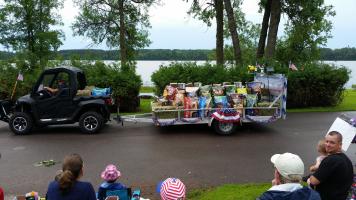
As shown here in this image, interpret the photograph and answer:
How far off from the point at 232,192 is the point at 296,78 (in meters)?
11.4

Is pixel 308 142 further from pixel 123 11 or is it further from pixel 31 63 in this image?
pixel 123 11

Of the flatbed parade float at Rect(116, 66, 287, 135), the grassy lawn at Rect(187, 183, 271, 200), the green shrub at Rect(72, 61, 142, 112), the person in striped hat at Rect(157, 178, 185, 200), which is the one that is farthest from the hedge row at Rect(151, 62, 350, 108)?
the person in striped hat at Rect(157, 178, 185, 200)

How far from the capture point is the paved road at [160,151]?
8.20m

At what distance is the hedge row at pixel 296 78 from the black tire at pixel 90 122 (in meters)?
4.40

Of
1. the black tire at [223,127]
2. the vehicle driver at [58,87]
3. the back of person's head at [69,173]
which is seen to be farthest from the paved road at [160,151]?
the back of person's head at [69,173]

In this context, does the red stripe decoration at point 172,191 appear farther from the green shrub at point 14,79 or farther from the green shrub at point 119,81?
the green shrub at point 14,79

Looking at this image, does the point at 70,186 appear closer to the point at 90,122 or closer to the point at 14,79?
the point at 90,122

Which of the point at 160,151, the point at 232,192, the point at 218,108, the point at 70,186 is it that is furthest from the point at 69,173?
the point at 218,108

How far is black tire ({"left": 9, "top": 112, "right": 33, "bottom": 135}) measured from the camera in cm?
1249

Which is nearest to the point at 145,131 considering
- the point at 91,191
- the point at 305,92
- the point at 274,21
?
the point at 305,92

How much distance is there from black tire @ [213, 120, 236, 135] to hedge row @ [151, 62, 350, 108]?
15.7 feet

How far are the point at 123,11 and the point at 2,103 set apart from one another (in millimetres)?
16398

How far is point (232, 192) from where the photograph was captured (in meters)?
6.98

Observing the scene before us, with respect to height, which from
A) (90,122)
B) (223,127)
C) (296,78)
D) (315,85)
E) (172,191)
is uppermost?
(296,78)
